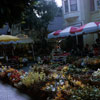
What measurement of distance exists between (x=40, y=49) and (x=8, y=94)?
1342 centimetres

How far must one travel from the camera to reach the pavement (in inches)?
209

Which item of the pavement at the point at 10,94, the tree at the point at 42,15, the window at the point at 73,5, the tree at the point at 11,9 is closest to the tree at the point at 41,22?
the tree at the point at 42,15

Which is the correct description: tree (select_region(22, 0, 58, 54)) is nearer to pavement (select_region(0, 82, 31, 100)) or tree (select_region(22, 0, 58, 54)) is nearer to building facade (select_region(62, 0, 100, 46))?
building facade (select_region(62, 0, 100, 46))

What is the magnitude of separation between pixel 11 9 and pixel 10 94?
3416mm

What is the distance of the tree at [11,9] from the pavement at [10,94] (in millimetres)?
2758

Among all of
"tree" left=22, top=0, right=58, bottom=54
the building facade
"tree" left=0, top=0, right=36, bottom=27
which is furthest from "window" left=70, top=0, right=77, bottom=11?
"tree" left=0, top=0, right=36, bottom=27

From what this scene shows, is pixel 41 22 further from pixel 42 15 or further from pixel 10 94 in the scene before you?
pixel 10 94

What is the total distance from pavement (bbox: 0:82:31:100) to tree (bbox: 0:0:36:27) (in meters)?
2.76

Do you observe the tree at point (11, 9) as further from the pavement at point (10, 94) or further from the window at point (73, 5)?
the window at point (73, 5)

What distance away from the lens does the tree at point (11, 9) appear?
3.08 m

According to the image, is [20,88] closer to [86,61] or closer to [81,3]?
[86,61]

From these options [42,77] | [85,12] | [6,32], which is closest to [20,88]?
[42,77]

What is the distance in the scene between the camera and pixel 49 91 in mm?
4789

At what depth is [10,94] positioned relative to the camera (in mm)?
5734
